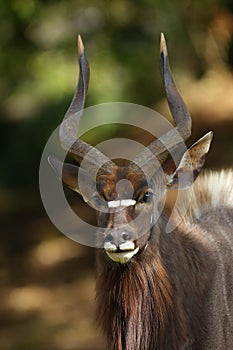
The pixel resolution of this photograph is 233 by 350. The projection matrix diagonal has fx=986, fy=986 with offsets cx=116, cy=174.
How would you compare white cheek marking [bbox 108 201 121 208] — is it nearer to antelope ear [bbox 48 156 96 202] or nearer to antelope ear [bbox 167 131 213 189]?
antelope ear [bbox 48 156 96 202]

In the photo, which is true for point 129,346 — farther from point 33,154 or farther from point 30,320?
point 33,154

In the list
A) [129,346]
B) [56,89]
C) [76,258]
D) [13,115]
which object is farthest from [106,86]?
[129,346]

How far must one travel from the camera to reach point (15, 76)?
11.6m

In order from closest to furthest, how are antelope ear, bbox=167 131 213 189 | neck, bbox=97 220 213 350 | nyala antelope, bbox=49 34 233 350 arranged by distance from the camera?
1. nyala antelope, bbox=49 34 233 350
2. neck, bbox=97 220 213 350
3. antelope ear, bbox=167 131 213 189

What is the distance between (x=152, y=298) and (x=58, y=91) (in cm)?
636

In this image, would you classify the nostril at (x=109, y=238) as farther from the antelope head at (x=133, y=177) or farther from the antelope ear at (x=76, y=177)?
the antelope ear at (x=76, y=177)

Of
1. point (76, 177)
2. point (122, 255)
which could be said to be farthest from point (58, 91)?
point (122, 255)

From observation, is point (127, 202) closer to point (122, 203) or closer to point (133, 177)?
point (122, 203)

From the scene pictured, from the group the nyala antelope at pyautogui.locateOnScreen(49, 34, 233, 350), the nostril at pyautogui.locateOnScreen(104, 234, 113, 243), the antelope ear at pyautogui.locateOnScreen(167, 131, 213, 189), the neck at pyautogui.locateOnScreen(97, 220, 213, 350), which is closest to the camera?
A: the nostril at pyautogui.locateOnScreen(104, 234, 113, 243)

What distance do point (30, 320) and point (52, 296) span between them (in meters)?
0.67

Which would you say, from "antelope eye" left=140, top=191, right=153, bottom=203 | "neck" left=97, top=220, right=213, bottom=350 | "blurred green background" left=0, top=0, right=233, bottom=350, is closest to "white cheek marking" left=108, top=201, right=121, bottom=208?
"antelope eye" left=140, top=191, right=153, bottom=203

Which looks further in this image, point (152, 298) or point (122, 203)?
point (152, 298)

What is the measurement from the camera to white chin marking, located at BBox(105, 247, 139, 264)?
5.74 m

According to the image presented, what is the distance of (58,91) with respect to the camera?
12.2 metres
